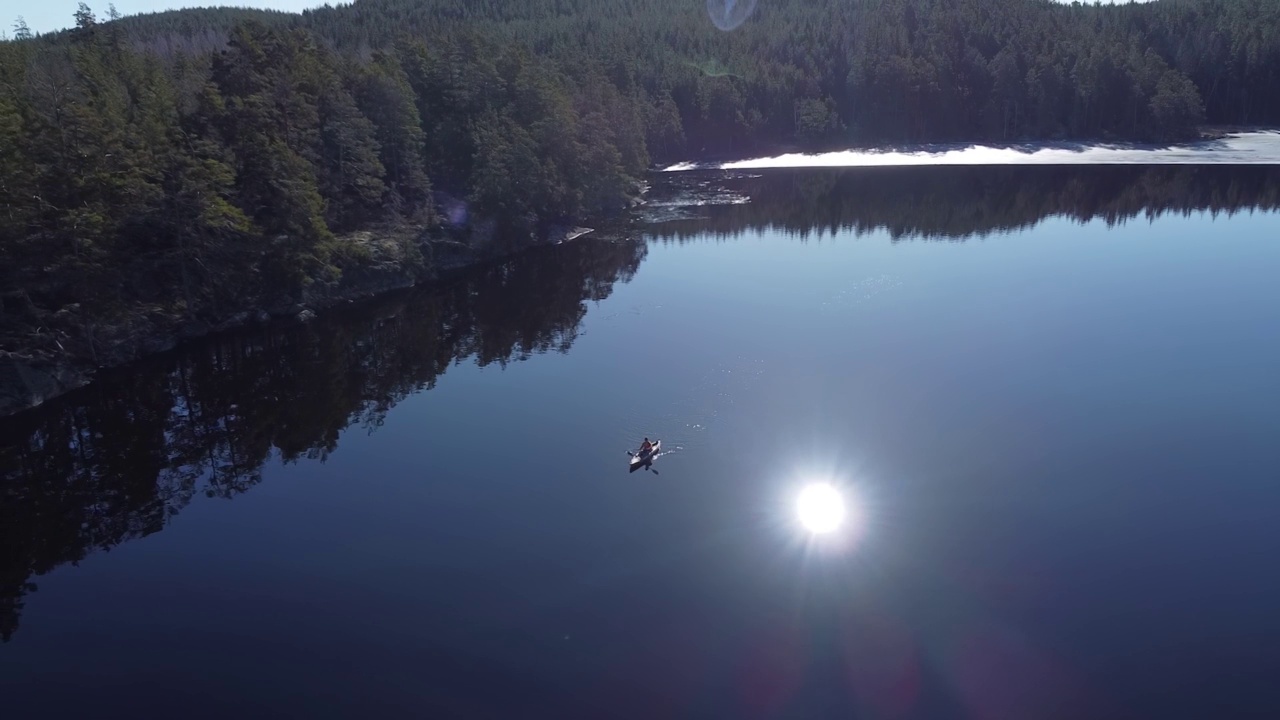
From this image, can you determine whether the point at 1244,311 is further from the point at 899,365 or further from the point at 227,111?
the point at 227,111

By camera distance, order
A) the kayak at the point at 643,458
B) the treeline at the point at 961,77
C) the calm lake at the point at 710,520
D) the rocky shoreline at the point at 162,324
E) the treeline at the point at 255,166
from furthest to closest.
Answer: the treeline at the point at 961,77
the rocky shoreline at the point at 162,324
the treeline at the point at 255,166
the kayak at the point at 643,458
the calm lake at the point at 710,520

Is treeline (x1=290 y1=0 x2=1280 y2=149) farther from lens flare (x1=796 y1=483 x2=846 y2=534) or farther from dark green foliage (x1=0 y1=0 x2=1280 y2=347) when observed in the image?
lens flare (x1=796 y1=483 x2=846 y2=534)

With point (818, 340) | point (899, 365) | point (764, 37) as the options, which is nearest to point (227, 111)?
point (818, 340)

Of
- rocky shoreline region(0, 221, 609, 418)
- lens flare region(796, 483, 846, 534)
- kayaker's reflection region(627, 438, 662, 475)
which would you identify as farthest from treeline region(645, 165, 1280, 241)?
lens flare region(796, 483, 846, 534)

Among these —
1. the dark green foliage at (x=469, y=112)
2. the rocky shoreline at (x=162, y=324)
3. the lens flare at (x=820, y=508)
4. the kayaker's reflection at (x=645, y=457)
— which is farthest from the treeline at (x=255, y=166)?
the lens flare at (x=820, y=508)

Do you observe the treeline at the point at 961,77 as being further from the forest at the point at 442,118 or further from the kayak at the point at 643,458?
the kayak at the point at 643,458
